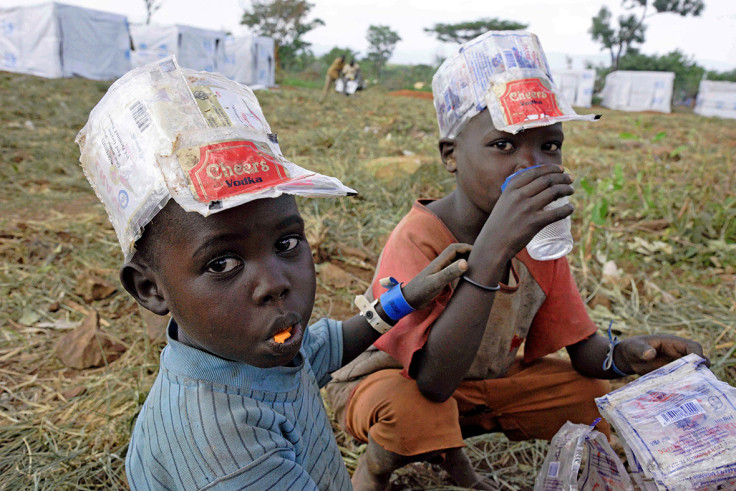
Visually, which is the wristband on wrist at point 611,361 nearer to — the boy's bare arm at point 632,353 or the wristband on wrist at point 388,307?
the boy's bare arm at point 632,353

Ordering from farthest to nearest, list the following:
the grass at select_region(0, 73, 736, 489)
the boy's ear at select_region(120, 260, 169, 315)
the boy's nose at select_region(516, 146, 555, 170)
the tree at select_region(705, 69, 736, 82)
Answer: the tree at select_region(705, 69, 736, 82) < the grass at select_region(0, 73, 736, 489) < the boy's nose at select_region(516, 146, 555, 170) < the boy's ear at select_region(120, 260, 169, 315)

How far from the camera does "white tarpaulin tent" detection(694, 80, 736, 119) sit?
20.2m

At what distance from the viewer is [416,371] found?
137 centimetres

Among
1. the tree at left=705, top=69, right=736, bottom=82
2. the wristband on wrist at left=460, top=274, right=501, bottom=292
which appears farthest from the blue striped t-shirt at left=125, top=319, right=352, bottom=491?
the tree at left=705, top=69, right=736, bottom=82

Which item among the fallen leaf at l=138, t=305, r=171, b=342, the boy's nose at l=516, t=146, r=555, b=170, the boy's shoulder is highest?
the boy's nose at l=516, t=146, r=555, b=170

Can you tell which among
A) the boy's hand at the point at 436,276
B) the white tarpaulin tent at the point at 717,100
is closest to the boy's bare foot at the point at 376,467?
the boy's hand at the point at 436,276

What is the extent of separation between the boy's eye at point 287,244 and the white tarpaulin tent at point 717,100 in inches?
950

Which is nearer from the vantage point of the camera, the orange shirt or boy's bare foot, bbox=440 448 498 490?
the orange shirt

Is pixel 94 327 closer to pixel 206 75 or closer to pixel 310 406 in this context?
pixel 310 406

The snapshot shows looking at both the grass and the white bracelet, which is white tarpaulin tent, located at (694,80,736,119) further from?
the white bracelet

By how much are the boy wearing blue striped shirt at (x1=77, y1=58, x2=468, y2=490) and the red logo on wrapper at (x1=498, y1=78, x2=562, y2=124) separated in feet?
2.27

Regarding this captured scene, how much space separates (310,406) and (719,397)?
872 millimetres

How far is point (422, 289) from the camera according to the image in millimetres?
1212

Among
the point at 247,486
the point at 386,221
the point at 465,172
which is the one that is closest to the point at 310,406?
the point at 247,486
